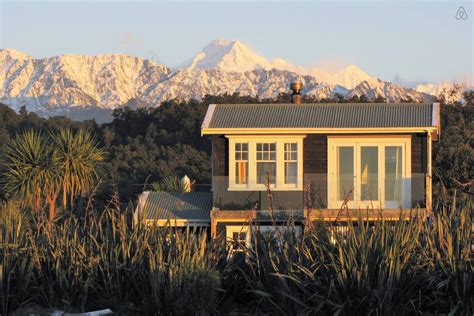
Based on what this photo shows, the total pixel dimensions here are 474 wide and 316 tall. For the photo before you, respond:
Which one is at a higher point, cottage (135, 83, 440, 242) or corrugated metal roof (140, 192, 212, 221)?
cottage (135, 83, 440, 242)

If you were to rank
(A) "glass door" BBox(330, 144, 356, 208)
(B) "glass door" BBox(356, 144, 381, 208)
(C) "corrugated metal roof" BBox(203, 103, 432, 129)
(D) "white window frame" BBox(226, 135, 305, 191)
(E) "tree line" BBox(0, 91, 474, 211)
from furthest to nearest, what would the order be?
(E) "tree line" BBox(0, 91, 474, 211) → (D) "white window frame" BBox(226, 135, 305, 191) → (C) "corrugated metal roof" BBox(203, 103, 432, 129) → (A) "glass door" BBox(330, 144, 356, 208) → (B) "glass door" BBox(356, 144, 381, 208)

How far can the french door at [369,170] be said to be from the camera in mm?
30438

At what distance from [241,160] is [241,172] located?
0.32 meters

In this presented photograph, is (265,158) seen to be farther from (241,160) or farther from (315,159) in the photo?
(315,159)

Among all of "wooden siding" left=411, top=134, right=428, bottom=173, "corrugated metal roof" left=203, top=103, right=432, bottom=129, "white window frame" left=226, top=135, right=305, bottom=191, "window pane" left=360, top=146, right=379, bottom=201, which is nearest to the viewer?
"window pane" left=360, top=146, right=379, bottom=201

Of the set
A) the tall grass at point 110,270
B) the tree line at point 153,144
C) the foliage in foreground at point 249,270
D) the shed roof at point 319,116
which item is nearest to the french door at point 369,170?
the shed roof at point 319,116

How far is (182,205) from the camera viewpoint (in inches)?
1272

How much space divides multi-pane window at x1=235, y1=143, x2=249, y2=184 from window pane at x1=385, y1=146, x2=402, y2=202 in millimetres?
3717

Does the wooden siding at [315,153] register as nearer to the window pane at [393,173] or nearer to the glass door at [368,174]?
the glass door at [368,174]

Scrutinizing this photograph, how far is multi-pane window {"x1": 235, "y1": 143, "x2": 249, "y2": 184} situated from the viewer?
3152 cm

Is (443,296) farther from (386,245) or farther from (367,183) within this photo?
(367,183)

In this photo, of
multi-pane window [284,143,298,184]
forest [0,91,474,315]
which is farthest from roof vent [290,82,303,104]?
forest [0,91,474,315]

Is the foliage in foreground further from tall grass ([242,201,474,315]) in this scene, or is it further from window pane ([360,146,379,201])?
window pane ([360,146,379,201])

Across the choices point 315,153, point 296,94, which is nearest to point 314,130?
point 315,153
